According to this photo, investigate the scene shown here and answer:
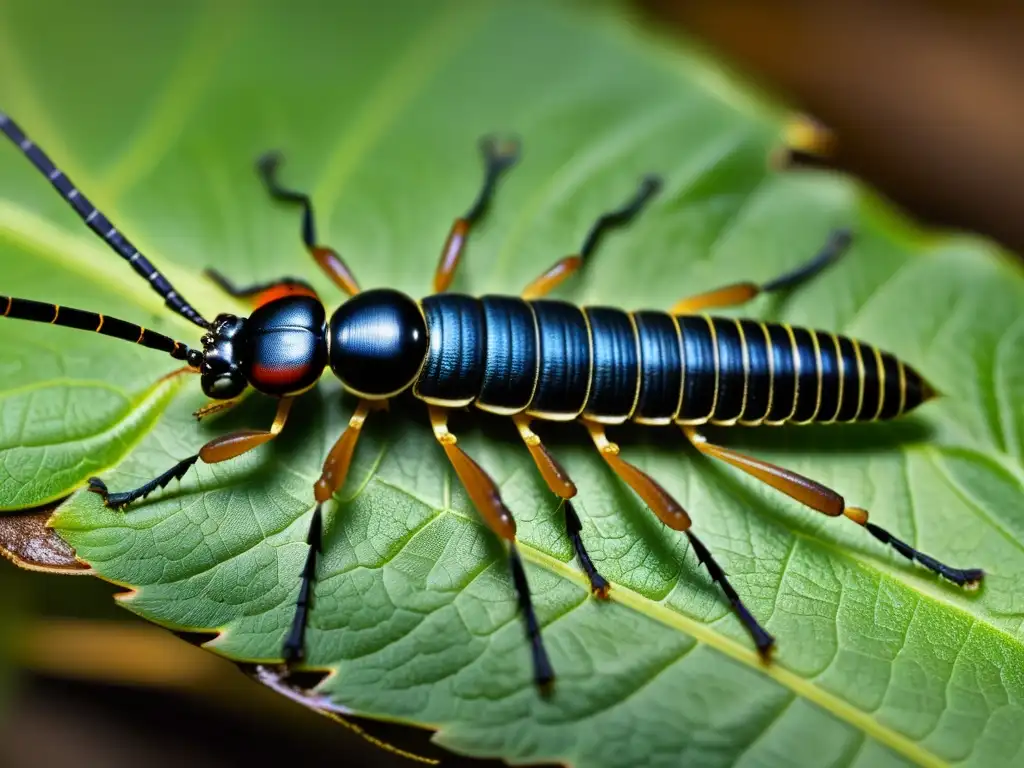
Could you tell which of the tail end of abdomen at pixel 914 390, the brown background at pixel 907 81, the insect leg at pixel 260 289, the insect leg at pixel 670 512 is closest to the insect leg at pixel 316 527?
the insect leg at pixel 260 289

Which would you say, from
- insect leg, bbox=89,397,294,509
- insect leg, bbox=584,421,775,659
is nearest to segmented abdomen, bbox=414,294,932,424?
insect leg, bbox=584,421,775,659

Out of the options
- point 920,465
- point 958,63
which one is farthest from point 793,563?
point 958,63

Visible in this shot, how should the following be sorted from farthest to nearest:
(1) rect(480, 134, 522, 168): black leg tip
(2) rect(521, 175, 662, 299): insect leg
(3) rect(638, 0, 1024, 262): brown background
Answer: (3) rect(638, 0, 1024, 262): brown background, (1) rect(480, 134, 522, 168): black leg tip, (2) rect(521, 175, 662, 299): insect leg

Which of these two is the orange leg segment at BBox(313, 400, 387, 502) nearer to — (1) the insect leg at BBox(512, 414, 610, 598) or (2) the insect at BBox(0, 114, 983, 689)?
(2) the insect at BBox(0, 114, 983, 689)

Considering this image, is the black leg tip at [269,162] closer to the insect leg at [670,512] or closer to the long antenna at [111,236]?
the long antenna at [111,236]

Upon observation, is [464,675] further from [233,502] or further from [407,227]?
[407,227]
